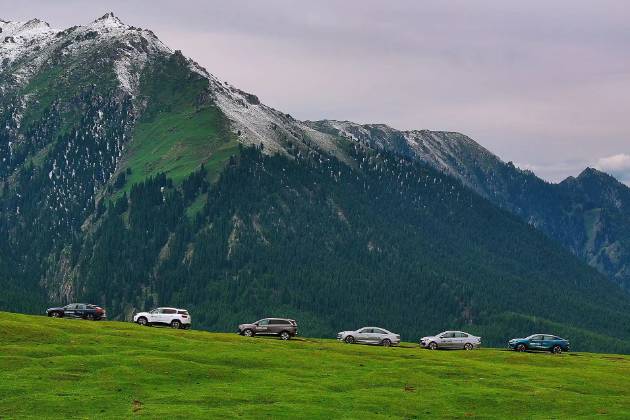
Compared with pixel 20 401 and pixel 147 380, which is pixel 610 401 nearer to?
pixel 147 380

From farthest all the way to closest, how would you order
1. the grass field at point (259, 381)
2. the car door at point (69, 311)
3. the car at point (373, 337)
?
the car door at point (69, 311) → the car at point (373, 337) → the grass field at point (259, 381)

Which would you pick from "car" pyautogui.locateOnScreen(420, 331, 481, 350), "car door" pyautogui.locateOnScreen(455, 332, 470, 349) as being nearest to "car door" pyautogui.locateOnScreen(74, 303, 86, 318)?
"car" pyautogui.locateOnScreen(420, 331, 481, 350)

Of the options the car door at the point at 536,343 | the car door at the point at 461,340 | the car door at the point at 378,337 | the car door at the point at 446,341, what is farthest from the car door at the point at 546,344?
the car door at the point at 378,337

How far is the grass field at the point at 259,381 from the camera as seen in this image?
6378 cm

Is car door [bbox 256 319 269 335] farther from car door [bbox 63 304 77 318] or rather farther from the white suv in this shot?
car door [bbox 63 304 77 318]

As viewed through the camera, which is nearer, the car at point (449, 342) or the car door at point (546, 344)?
the car door at point (546, 344)

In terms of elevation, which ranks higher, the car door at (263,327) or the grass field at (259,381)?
the car door at (263,327)

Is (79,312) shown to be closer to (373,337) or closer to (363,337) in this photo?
(363,337)

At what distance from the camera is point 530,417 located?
66688mm

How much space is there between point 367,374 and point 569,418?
19.9 meters

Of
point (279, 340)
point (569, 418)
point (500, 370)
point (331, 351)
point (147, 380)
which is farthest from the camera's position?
point (279, 340)

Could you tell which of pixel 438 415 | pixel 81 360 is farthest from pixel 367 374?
pixel 81 360

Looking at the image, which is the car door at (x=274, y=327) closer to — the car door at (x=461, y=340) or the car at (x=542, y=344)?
the car door at (x=461, y=340)

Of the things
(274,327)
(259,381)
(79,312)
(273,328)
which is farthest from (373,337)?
(259,381)
